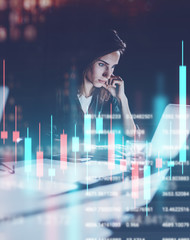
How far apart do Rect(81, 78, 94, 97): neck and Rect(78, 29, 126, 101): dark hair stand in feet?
0.11

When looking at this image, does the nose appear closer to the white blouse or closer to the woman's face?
the woman's face

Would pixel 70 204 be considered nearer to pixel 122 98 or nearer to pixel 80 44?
pixel 122 98

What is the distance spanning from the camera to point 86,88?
174 centimetres

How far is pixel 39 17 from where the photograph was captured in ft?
5.62

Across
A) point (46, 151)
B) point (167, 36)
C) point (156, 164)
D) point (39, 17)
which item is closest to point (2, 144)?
point (46, 151)

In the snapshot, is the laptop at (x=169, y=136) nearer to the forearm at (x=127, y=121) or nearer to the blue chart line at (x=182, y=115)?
the blue chart line at (x=182, y=115)

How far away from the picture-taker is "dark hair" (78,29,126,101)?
5.57ft

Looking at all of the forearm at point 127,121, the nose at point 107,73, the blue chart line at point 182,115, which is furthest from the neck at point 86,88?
the blue chart line at point 182,115

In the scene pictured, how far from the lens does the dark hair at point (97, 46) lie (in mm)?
1699

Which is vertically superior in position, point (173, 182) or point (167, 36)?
point (167, 36)

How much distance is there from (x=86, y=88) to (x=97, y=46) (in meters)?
0.27

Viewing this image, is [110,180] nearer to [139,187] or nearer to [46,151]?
[139,187]

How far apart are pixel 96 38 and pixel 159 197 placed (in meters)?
1.04

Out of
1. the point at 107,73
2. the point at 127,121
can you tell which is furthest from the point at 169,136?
the point at 107,73
